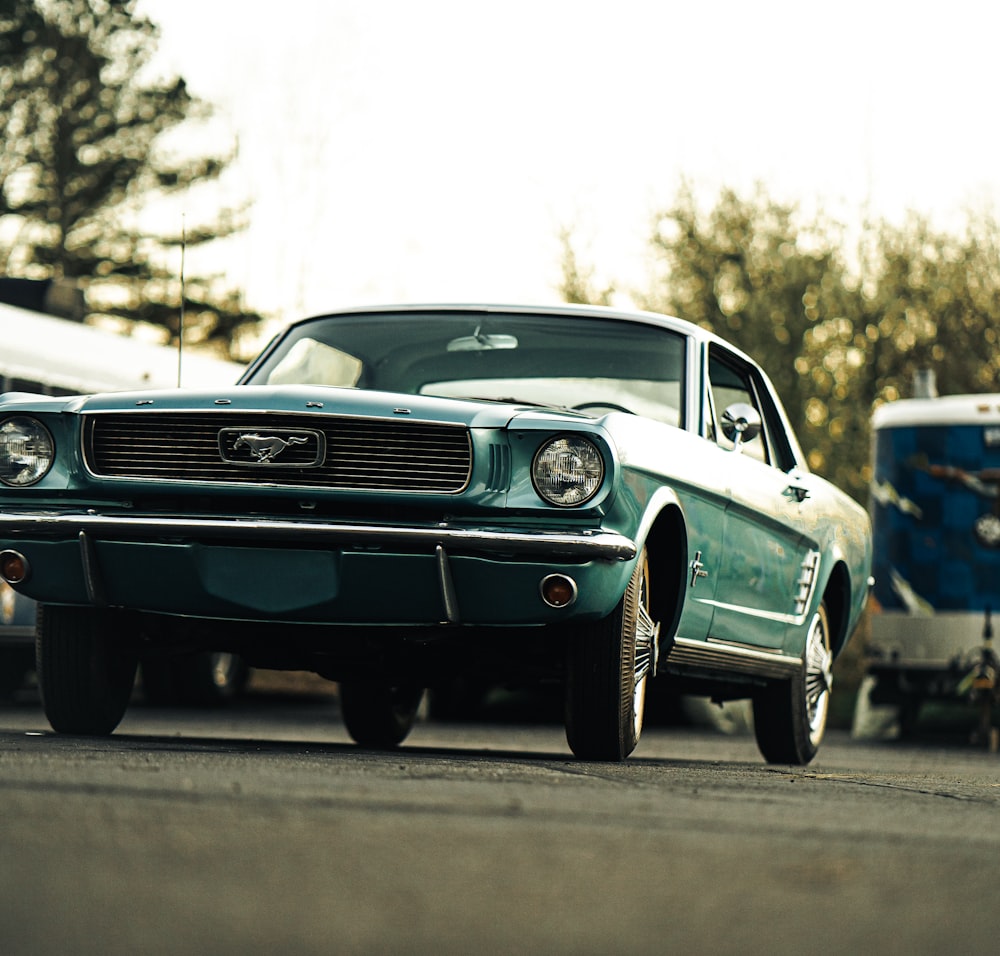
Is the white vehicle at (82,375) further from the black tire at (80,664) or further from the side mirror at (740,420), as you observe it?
the side mirror at (740,420)

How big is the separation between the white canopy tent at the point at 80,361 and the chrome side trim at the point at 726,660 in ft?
19.3

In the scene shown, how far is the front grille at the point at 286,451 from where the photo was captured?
617cm

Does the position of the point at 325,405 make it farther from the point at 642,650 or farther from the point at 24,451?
the point at 642,650

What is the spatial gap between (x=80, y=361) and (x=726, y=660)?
8.49 meters

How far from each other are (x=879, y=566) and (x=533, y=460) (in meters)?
10.5

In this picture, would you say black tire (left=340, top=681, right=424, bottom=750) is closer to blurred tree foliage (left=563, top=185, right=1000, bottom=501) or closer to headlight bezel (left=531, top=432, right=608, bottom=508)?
headlight bezel (left=531, top=432, right=608, bottom=508)

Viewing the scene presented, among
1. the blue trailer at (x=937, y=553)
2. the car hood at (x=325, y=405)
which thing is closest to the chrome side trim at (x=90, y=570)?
the car hood at (x=325, y=405)

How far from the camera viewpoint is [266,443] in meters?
6.28

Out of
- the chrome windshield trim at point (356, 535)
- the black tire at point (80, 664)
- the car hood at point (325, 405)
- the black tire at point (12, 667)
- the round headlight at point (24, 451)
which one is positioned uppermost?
the car hood at point (325, 405)

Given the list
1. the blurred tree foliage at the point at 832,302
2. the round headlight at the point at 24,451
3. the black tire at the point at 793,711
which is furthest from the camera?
the blurred tree foliage at the point at 832,302

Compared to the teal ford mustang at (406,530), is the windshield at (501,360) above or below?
above

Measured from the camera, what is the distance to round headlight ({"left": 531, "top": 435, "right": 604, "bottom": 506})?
20.1 feet

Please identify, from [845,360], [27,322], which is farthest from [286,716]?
[845,360]

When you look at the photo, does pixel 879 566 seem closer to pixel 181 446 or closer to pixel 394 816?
pixel 181 446
